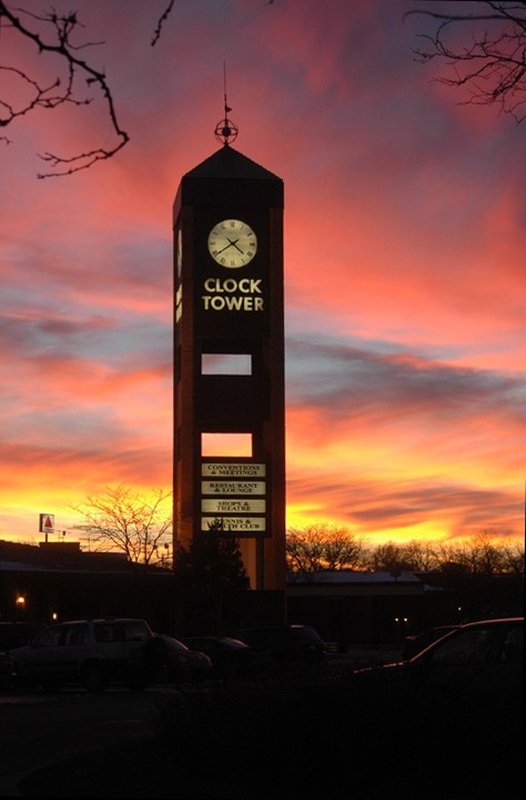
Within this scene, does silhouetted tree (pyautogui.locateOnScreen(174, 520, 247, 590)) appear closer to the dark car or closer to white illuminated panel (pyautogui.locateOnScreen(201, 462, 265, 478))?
white illuminated panel (pyautogui.locateOnScreen(201, 462, 265, 478))

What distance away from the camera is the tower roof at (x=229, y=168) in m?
84.9

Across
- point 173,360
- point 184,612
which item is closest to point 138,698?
point 184,612

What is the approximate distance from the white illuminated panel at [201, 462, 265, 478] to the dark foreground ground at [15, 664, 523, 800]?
66640mm

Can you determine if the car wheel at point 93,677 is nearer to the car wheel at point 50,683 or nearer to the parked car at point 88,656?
the parked car at point 88,656

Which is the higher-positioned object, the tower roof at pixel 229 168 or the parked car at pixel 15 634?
the tower roof at pixel 229 168

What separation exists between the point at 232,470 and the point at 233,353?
8828 millimetres

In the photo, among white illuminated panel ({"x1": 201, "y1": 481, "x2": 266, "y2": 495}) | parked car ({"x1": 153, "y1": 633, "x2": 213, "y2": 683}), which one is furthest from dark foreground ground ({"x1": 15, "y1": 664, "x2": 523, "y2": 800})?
white illuminated panel ({"x1": 201, "y1": 481, "x2": 266, "y2": 495})

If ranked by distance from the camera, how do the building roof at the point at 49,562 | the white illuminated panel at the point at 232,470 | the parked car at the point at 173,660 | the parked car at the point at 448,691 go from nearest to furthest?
the parked car at the point at 448,691, the parked car at the point at 173,660, the building roof at the point at 49,562, the white illuminated panel at the point at 232,470

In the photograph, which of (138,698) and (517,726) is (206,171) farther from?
(517,726)

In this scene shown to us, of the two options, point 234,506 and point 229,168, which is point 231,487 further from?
point 229,168

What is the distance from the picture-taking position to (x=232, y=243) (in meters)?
83.6

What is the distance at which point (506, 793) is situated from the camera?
11.3 meters

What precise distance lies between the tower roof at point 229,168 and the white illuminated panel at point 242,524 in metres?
22.6

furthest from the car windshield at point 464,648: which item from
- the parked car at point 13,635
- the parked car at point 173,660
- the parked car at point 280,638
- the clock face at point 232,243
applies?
the clock face at point 232,243
